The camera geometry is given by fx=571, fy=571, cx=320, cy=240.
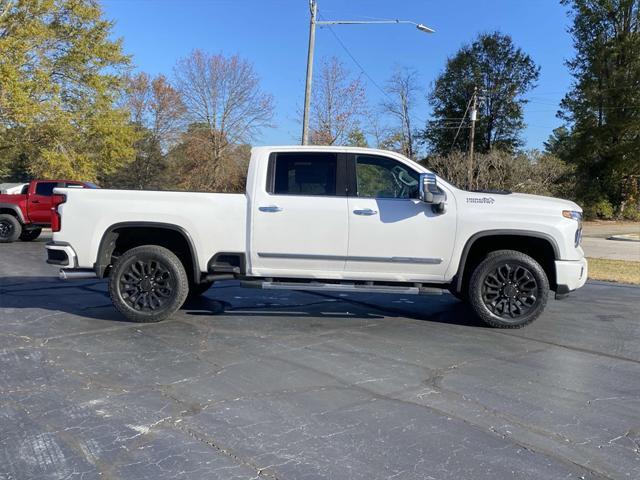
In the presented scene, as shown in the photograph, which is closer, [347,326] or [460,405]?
[460,405]

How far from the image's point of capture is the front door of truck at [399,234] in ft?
20.4

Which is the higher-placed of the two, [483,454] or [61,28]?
[61,28]

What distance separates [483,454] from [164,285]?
4162 millimetres

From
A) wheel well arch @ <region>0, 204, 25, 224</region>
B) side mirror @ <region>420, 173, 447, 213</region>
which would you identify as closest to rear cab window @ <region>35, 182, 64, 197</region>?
wheel well arch @ <region>0, 204, 25, 224</region>

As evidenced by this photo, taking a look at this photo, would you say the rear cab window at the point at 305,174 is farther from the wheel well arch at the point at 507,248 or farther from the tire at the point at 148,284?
the wheel well arch at the point at 507,248

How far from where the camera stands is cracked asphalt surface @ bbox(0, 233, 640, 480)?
3.26 m

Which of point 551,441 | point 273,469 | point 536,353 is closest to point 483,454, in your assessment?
point 551,441

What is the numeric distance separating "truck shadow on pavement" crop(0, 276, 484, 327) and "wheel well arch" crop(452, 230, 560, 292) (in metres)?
0.69

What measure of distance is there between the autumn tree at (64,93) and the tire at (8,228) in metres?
9.23

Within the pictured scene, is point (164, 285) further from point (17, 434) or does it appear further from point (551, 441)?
point (551, 441)

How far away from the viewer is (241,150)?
1682 inches

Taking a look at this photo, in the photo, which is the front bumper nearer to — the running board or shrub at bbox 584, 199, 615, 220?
the running board

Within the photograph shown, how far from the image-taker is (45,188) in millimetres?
16688

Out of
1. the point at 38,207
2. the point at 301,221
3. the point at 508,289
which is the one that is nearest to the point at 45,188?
the point at 38,207
